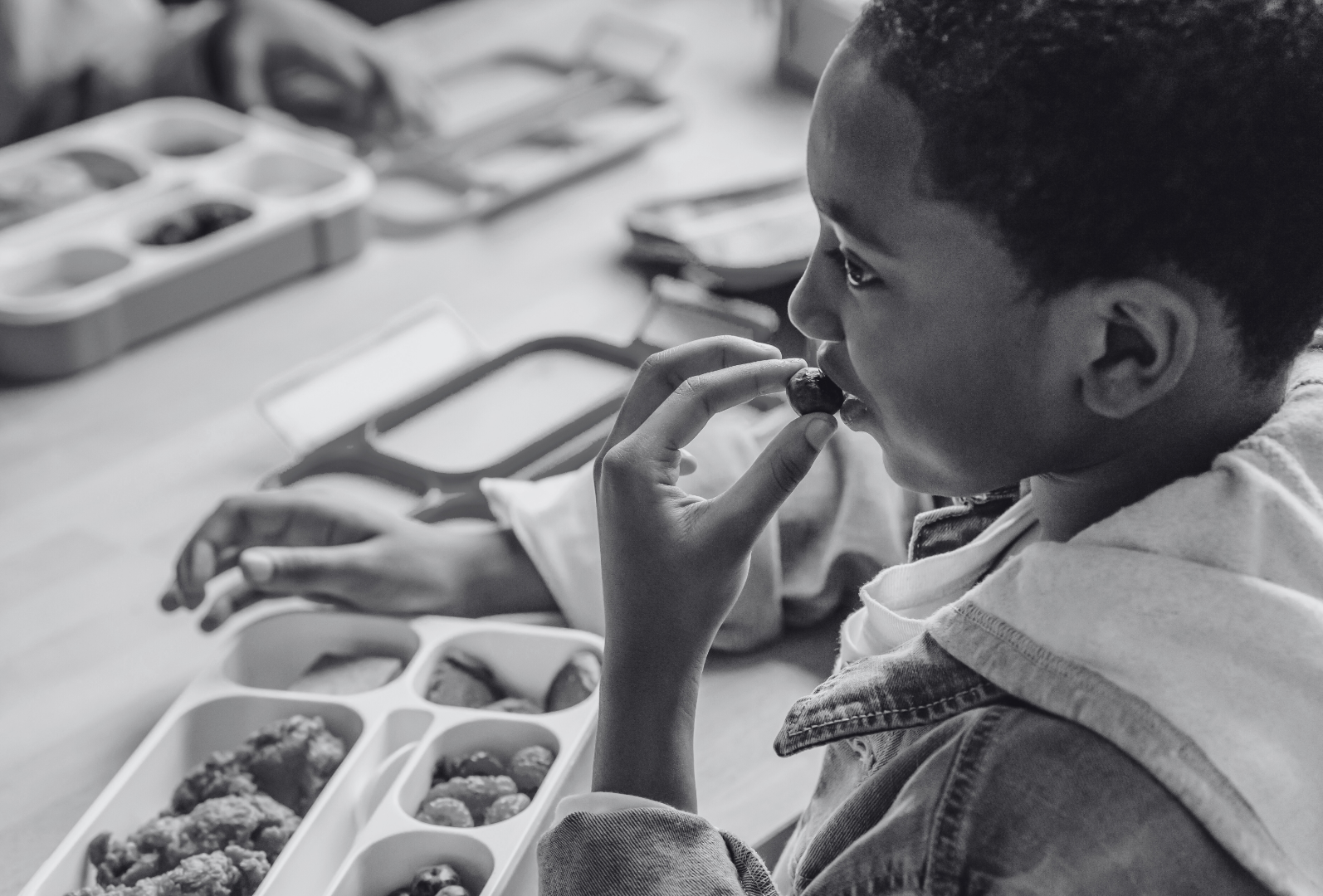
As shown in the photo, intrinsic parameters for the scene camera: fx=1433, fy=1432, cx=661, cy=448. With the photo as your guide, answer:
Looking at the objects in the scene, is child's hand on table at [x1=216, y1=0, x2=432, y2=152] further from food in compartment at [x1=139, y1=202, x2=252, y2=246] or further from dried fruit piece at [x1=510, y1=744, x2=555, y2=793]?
dried fruit piece at [x1=510, y1=744, x2=555, y2=793]

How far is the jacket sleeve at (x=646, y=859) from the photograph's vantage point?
503 mm

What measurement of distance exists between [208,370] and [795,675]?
20.7 inches

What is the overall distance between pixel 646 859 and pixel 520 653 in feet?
0.84

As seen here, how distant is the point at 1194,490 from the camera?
461 millimetres

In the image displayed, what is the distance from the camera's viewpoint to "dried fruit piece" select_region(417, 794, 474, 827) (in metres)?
0.64

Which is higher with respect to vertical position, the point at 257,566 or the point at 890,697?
the point at 890,697

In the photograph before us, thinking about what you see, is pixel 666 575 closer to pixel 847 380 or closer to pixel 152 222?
pixel 847 380

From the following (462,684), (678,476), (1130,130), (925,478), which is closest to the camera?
(1130,130)

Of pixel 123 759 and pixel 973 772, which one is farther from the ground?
pixel 973 772

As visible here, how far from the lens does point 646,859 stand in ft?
1.66

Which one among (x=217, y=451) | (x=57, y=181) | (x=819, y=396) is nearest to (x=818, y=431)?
(x=819, y=396)

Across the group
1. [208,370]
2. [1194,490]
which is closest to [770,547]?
[1194,490]

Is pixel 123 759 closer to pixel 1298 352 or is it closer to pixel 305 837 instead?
pixel 305 837

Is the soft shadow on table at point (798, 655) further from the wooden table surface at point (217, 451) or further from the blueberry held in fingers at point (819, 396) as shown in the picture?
the blueberry held in fingers at point (819, 396)
